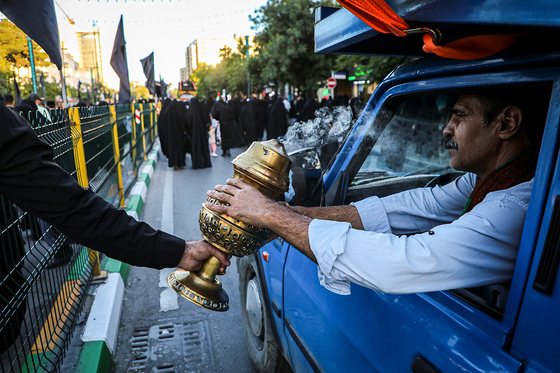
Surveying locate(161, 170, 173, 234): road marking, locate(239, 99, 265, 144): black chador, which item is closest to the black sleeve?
locate(161, 170, 173, 234): road marking

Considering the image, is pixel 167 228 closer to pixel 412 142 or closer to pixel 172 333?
pixel 172 333

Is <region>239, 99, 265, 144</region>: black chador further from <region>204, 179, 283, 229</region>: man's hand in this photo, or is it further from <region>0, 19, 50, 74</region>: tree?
<region>204, 179, 283, 229</region>: man's hand

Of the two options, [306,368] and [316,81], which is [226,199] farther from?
[316,81]

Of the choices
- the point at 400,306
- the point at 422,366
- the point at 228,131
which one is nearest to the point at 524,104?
the point at 400,306

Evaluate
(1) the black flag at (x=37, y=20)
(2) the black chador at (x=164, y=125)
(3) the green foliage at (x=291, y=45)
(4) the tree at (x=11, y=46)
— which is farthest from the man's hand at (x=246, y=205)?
(3) the green foliage at (x=291, y=45)

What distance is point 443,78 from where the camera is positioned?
4.97 ft

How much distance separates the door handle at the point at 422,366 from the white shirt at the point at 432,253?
0.69ft

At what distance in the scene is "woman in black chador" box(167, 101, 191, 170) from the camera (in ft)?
38.9

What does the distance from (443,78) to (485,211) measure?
0.51 meters

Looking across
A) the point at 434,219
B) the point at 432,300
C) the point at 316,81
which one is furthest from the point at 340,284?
the point at 316,81

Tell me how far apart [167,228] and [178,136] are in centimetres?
614

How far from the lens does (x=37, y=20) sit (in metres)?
2.46

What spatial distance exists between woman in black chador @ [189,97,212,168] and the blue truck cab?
9524 mm

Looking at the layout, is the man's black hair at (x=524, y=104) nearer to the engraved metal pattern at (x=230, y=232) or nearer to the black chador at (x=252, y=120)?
the engraved metal pattern at (x=230, y=232)
